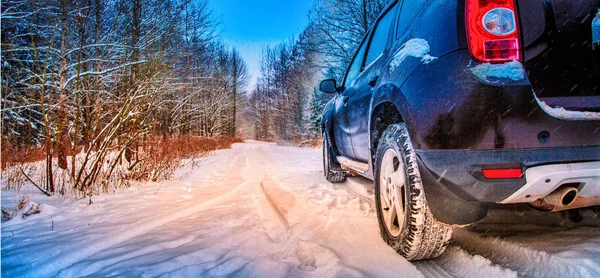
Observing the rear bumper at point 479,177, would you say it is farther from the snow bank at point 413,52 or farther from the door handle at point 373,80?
the door handle at point 373,80

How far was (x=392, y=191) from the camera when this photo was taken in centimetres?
171

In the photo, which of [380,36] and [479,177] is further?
[380,36]

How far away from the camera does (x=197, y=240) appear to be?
191 cm

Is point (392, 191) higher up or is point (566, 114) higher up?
point (566, 114)

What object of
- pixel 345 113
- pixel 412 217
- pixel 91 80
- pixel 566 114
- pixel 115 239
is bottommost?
pixel 115 239

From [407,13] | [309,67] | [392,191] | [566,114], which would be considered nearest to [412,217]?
[392,191]

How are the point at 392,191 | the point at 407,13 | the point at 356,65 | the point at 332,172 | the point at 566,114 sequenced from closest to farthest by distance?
the point at 566,114 < the point at 392,191 < the point at 407,13 < the point at 356,65 < the point at 332,172

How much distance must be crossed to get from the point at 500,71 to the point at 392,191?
88cm

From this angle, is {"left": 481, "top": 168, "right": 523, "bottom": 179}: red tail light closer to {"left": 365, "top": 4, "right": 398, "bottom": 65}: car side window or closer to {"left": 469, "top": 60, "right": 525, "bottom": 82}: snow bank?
{"left": 469, "top": 60, "right": 525, "bottom": 82}: snow bank

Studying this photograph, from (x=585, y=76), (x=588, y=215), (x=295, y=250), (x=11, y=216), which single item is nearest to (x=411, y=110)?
(x=585, y=76)

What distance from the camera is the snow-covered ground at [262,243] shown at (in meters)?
1.41

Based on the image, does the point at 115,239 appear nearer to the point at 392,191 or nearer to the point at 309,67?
the point at 392,191

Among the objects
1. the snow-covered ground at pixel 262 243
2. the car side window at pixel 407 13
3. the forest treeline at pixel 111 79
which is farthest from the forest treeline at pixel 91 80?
the car side window at pixel 407 13

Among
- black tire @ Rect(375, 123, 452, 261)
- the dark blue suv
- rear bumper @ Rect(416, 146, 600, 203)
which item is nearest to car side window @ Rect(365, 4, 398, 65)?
the dark blue suv
